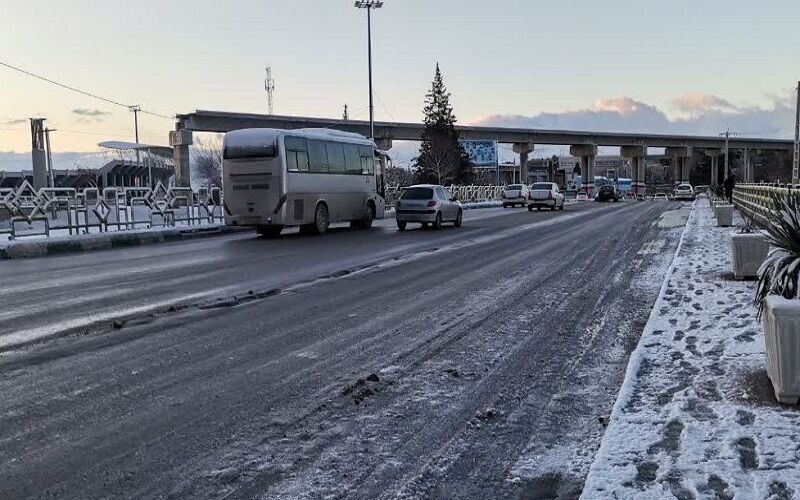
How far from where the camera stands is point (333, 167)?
26.0 metres

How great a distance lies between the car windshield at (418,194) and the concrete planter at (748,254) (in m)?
16.2

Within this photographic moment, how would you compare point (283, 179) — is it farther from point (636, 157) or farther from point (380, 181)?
point (636, 157)

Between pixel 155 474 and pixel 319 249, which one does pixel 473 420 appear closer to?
pixel 155 474

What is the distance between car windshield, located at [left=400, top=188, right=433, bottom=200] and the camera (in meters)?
26.6

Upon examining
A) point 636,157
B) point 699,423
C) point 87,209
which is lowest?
point 699,423

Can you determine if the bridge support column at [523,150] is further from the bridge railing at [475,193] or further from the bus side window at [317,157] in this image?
the bus side window at [317,157]

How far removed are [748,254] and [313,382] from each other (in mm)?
7938

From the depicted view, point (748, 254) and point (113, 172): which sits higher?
point (113, 172)

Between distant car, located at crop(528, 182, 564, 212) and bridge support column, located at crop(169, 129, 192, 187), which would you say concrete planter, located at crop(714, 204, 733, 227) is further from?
bridge support column, located at crop(169, 129, 192, 187)

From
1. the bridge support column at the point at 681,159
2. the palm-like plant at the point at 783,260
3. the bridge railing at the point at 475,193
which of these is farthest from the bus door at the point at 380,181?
the bridge support column at the point at 681,159

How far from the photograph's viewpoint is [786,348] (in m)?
4.88

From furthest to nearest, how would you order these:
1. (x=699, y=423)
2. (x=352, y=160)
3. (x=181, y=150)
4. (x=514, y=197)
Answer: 1. (x=181, y=150)
2. (x=514, y=197)
3. (x=352, y=160)
4. (x=699, y=423)

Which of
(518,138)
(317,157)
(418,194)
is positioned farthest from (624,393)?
(518,138)

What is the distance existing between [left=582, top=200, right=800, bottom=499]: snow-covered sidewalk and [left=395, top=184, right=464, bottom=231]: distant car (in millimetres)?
18443
